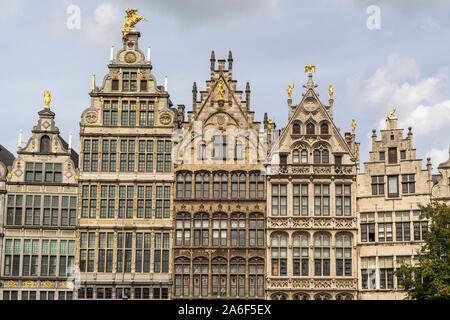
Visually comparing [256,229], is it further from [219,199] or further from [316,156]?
[316,156]

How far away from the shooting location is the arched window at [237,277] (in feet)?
162

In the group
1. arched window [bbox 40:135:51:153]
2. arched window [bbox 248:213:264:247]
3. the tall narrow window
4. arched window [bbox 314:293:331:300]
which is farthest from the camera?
arched window [bbox 40:135:51:153]

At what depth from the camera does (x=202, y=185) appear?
51.0 meters

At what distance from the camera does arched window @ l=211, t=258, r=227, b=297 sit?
49.5 m

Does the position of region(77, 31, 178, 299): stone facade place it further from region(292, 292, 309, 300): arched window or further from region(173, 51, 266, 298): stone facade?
region(292, 292, 309, 300): arched window

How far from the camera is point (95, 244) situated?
50.1 meters

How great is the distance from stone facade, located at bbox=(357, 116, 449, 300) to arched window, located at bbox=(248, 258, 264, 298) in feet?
19.6

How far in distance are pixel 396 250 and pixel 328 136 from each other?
8231 mm

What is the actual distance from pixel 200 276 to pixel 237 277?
2.27 m

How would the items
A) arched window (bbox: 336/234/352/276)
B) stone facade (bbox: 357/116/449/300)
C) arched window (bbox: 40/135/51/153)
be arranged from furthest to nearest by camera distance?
arched window (bbox: 40/135/51/153), arched window (bbox: 336/234/352/276), stone facade (bbox: 357/116/449/300)

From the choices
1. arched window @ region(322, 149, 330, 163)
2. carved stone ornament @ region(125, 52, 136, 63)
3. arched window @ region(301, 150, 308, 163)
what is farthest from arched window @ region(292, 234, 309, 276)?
carved stone ornament @ region(125, 52, 136, 63)

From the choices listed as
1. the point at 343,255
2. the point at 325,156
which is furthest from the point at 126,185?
the point at 343,255
